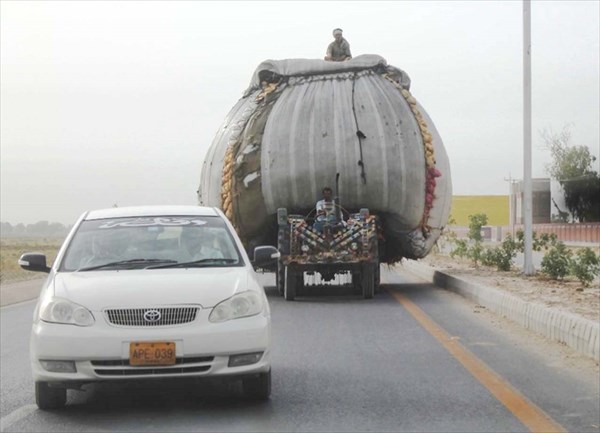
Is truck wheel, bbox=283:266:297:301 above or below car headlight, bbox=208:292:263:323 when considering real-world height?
below

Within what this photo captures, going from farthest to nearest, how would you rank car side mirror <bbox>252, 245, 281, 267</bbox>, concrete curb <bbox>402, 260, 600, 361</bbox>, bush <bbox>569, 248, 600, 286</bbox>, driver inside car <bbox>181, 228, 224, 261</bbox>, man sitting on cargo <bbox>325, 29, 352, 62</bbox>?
man sitting on cargo <bbox>325, 29, 352, 62</bbox> → bush <bbox>569, 248, 600, 286</bbox> → concrete curb <bbox>402, 260, 600, 361</bbox> → car side mirror <bbox>252, 245, 281, 267</bbox> → driver inside car <bbox>181, 228, 224, 261</bbox>

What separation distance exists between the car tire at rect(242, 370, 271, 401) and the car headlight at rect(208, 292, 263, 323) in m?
0.48

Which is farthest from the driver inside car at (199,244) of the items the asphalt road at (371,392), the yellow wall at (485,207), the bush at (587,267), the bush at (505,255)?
the yellow wall at (485,207)

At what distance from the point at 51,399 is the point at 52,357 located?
494 mm

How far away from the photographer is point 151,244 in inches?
338

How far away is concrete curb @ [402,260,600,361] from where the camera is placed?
1016cm

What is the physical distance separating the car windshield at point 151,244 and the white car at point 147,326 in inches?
2.6

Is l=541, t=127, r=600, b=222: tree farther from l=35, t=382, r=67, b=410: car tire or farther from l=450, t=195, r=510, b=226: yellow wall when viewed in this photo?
l=35, t=382, r=67, b=410: car tire

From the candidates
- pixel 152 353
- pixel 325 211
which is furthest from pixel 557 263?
pixel 152 353

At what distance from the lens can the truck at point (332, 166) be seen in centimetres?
1745

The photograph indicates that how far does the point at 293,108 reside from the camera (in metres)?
18.3

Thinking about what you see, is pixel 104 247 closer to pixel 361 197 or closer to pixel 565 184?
pixel 361 197

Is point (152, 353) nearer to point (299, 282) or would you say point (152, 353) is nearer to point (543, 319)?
point (543, 319)

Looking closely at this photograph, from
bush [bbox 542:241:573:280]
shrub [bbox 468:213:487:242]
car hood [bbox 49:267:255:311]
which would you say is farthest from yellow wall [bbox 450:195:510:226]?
car hood [bbox 49:267:255:311]
